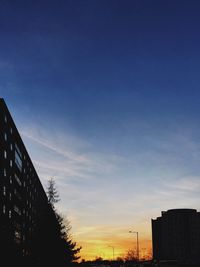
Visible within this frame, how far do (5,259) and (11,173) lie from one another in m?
27.1

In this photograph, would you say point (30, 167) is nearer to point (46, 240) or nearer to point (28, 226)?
point (28, 226)

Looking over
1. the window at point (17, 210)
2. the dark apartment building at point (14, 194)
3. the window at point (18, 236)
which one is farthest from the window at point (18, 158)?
the window at point (18, 236)

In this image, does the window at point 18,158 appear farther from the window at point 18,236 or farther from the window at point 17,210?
the window at point 18,236

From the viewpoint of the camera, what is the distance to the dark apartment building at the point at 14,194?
77488mm

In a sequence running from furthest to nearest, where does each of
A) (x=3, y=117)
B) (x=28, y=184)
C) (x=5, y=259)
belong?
(x=28, y=184), (x=3, y=117), (x=5, y=259)

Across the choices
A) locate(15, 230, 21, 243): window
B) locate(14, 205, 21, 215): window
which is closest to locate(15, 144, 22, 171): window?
locate(14, 205, 21, 215): window

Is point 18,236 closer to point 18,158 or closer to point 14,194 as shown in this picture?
point 14,194

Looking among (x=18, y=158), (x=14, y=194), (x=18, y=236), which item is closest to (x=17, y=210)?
(x=14, y=194)

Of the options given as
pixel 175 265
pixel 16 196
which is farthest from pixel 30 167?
pixel 175 265

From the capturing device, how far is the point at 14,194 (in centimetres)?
9512

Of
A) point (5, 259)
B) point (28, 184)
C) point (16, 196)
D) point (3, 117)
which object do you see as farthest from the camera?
point (28, 184)

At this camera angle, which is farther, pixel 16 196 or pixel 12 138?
pixel 16 196

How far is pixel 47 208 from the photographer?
87.6 meters

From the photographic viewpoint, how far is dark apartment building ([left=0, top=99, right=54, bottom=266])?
77488mm
